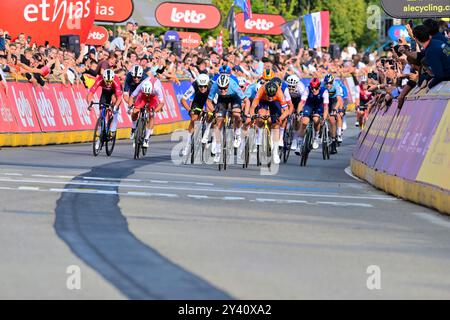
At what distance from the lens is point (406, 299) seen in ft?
29.3

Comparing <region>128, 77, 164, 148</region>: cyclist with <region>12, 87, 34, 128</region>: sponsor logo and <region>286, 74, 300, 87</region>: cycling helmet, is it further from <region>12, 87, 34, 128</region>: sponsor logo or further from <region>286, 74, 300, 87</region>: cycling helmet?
<region>12, 87, 34, 128</region>: sponsor logo

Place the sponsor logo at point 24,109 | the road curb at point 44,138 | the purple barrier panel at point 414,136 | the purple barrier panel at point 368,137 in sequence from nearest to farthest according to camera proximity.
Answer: the purple barrier panel at point 414,136 < the purple barrier panel at point 368,137 < the road curb at point 44,138 < the sponsor logo at point 24,109

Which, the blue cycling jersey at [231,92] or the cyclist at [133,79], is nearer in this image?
the blue cycling jersey at [231,92]

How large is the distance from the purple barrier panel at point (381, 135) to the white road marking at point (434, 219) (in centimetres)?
502

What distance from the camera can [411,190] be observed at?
1766cm

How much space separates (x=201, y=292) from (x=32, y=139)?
21.5 metres

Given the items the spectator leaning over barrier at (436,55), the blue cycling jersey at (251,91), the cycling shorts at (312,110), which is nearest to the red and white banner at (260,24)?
the cycling shorts at (312,110)

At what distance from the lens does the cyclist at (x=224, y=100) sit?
24.7 meters

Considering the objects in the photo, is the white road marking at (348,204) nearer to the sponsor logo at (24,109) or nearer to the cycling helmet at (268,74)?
the cycling helmet at (268,74)

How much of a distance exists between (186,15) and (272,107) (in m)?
27.1

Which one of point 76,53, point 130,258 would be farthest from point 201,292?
point 76,53

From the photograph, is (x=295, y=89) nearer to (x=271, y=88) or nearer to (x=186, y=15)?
(x=271, y=88)

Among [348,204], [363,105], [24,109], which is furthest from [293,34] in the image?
[348,204]
